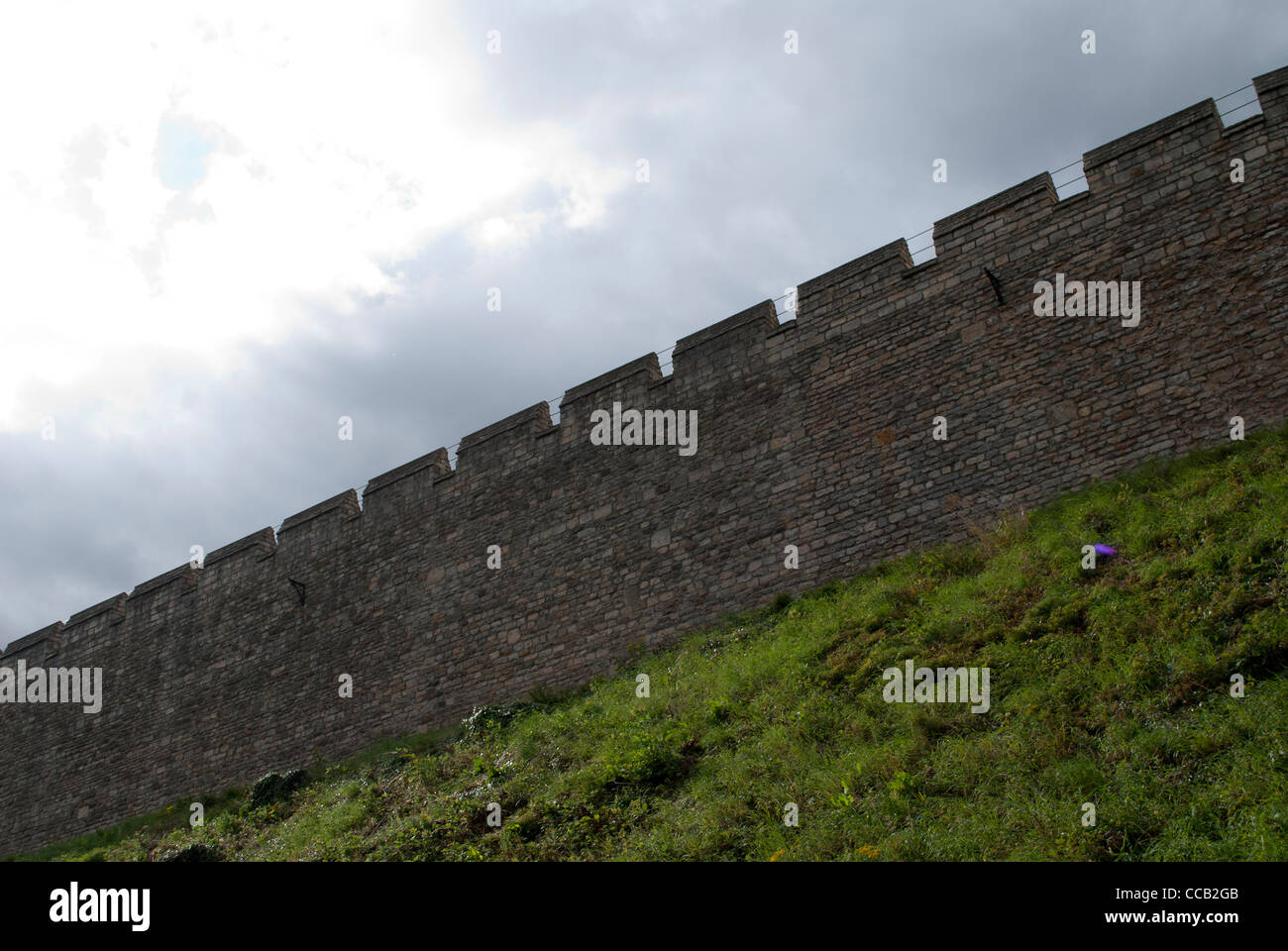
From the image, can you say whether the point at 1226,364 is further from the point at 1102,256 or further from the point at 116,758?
the point at 116,758

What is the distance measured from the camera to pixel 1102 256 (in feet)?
40.4

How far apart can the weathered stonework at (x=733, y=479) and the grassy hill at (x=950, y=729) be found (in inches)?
31.8

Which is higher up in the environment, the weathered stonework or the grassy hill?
the weathered stonework

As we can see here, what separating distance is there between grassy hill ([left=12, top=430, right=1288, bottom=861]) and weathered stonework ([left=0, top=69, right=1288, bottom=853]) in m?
0.81

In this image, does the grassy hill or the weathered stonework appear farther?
the weathered stonework

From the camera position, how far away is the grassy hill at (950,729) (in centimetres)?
669

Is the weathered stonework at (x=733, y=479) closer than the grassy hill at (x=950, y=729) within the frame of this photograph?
No

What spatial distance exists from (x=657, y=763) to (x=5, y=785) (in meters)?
17.1

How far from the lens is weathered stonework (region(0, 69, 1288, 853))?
11.6 m

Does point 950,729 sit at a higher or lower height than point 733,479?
lower

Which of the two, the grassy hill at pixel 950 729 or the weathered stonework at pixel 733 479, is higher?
the weathered stonework at pixel 733 479

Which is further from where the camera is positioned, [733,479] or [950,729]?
[733,479]

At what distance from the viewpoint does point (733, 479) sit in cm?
1427

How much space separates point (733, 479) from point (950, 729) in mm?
6283
